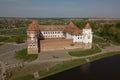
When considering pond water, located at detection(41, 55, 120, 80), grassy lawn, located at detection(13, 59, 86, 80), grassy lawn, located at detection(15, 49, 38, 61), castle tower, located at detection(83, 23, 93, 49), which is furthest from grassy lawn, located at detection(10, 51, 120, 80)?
grassy lawn, located at detection(15, 49, 38, 61)

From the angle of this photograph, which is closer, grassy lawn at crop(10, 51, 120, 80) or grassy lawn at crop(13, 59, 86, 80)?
grassy lawn at crop(13, 59, 86, 80)

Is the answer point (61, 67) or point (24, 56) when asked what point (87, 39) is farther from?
point (24, 56)

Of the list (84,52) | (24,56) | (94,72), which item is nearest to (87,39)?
(84,52)

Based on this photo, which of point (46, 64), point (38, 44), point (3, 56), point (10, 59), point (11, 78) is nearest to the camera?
point (11, 78)

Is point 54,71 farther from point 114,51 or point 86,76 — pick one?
point 114,51

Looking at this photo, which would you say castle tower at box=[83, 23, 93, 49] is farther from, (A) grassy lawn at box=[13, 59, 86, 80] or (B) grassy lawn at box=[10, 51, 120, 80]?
(A) grassy lawn at box=[13, 59, 86, 80]

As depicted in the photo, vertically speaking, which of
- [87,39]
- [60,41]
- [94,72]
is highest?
[87,39]

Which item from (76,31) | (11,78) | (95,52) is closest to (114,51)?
(95,52)

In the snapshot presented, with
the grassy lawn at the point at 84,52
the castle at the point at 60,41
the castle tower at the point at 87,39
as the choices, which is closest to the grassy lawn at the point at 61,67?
the grassy lawn at the point at 84,52

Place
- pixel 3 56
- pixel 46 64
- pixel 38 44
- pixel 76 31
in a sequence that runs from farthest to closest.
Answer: pixel 76 31 → pixel 38 44 → pixel 3 56 → pixel 46 64
